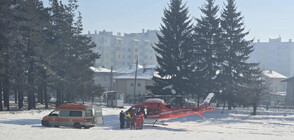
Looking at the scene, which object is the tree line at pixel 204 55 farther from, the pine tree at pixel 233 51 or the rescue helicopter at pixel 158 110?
the rescue helicopter at pixel 158 110

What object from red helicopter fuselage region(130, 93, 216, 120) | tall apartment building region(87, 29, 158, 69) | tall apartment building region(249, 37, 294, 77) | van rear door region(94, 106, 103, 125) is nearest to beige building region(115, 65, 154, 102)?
red helicopter fuselage region(130, 93, 216, 120)

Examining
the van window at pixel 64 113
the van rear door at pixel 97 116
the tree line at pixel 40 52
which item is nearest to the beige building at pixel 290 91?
the tree line at pixel 40 52

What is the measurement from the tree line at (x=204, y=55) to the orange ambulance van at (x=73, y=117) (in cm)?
2520

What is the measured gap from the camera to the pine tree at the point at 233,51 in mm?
54156

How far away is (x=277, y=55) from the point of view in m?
171

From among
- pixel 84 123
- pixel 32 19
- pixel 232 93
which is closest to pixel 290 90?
pixel 232 93

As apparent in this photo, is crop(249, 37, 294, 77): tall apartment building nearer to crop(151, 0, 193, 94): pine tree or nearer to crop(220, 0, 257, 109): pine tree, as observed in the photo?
crop(220, 0, 257, 109): pine tree

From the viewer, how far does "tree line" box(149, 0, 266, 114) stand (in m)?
52.9

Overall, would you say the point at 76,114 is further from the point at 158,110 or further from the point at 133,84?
the point at 133,84

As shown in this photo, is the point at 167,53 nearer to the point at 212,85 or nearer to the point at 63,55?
the point at 212,85

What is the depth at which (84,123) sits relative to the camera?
27219 mm

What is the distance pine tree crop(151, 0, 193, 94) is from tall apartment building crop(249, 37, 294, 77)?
118 meters

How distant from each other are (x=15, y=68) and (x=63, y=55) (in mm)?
8833

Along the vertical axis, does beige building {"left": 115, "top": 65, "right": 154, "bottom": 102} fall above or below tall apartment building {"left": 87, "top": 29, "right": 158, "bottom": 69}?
below
